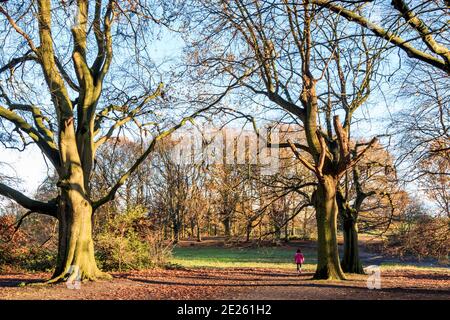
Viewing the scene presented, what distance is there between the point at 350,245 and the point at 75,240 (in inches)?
464

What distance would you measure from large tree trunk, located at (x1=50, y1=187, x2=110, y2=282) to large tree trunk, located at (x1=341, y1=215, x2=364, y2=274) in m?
10.7

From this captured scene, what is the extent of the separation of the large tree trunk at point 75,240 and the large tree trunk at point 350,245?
35.2 feet

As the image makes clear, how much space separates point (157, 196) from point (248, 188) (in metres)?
26.7

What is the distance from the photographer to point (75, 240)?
13219 mm

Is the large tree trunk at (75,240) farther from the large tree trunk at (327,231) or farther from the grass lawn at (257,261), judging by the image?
the grass lawn at (257,261)

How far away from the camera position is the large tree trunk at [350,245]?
19.1 meters

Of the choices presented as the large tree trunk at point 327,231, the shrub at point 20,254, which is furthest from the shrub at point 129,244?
the large tree trunk at point 327,231

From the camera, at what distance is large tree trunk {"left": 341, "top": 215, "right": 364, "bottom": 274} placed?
62.6ft

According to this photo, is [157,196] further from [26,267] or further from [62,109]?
[62,109]

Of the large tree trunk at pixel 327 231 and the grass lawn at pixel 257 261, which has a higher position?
the large tree trunk at pixel 327 231

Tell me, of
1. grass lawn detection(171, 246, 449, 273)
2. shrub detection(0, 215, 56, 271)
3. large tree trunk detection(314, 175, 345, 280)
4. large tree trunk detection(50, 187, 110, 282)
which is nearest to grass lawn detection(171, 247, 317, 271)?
grass lawn detection(171, 246, 449, 273)

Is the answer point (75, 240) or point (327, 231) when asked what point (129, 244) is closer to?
point (75, 240)
